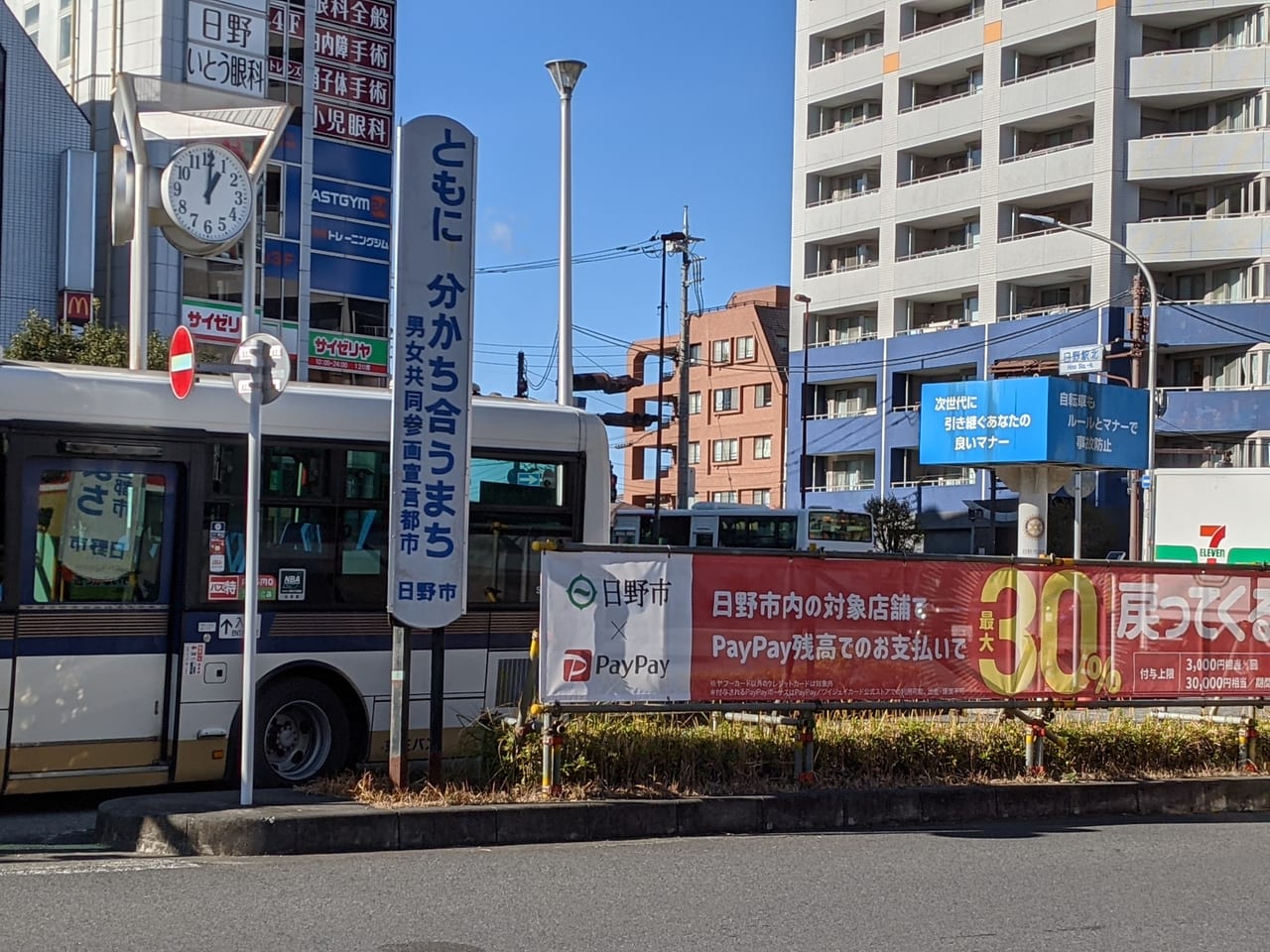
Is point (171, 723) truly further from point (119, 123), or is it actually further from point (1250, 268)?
point (1250, 268)

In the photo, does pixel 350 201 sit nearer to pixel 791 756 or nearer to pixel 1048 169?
pixel 1048 169

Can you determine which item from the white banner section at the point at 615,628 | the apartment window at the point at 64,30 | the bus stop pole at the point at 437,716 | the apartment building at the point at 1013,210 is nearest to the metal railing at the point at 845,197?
the apartment building at the point at 1013,210

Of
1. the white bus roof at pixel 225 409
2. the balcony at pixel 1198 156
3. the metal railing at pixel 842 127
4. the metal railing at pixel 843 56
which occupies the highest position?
the metal railing at pixel 843 56

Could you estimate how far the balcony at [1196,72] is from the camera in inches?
2036

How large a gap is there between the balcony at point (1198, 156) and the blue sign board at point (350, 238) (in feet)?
87.4

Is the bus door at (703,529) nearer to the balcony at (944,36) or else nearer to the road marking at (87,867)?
the balcony at (944,36)

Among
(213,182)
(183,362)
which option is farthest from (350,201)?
(183,362)

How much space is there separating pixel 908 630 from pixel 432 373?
13.4 feet

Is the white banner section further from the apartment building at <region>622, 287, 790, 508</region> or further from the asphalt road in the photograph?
the apartment building at <region>622, 287, 790, 508</region>

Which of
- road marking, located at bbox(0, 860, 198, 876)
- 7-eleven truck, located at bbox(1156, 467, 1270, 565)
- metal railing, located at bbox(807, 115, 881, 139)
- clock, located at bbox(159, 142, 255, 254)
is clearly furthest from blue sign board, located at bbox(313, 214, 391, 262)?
road marking, located at bbox(0, 860, 198, 876)

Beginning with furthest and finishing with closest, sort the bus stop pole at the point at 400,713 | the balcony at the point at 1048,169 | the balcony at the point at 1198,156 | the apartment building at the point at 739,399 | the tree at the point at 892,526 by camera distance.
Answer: the apartment building at the point at 739,399
the tree at the point at 892,526
the balcony at the point at 1048,169
the balcony at the point at 1198,156
the bus stop pole at the point at 400,713

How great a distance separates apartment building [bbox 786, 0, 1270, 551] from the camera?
51531mm

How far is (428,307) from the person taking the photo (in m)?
10.0

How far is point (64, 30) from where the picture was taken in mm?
48156
